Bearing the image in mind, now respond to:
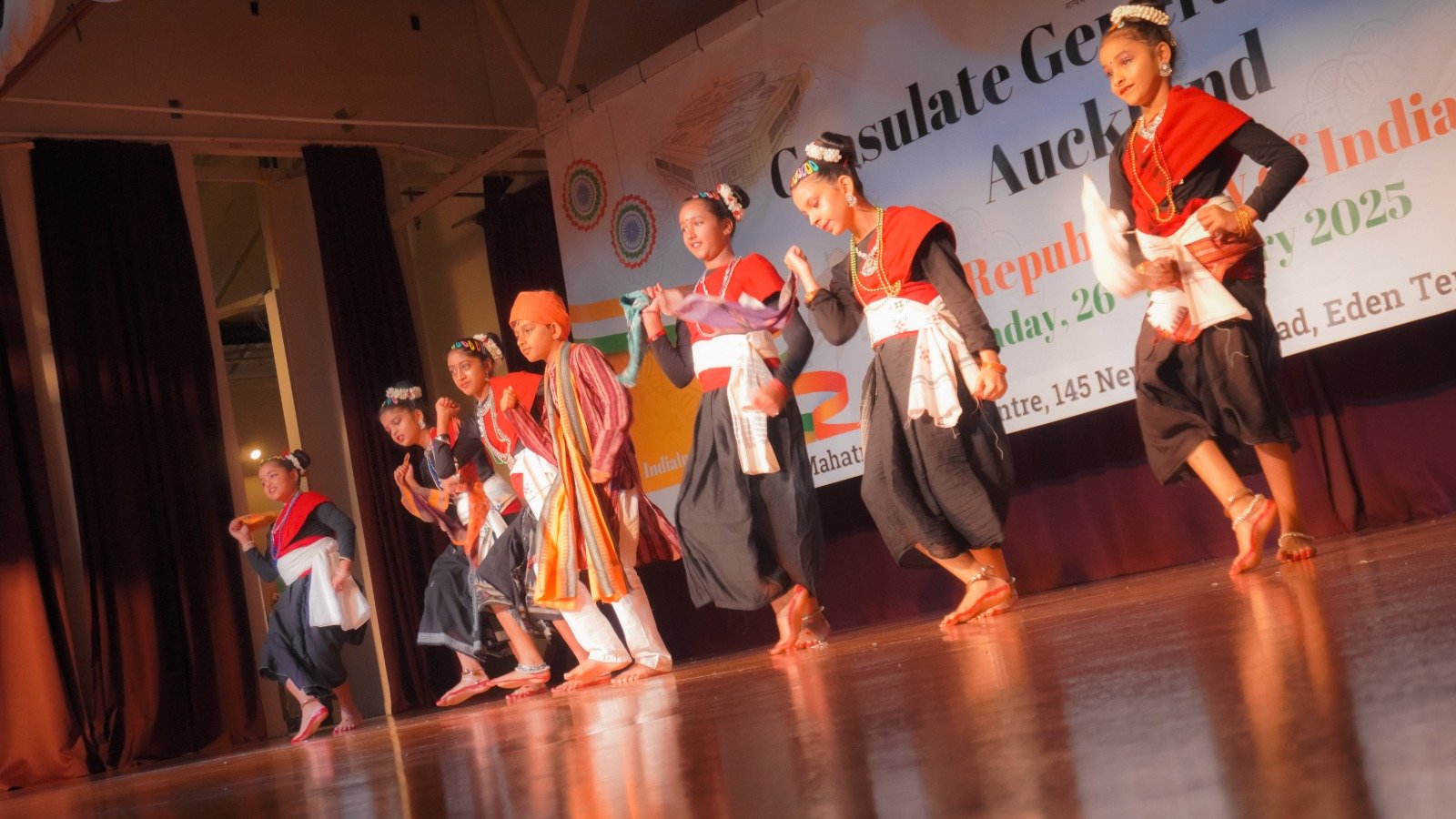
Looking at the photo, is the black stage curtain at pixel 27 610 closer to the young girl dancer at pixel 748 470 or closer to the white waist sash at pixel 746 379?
the young girl dancer at pixel 748 470

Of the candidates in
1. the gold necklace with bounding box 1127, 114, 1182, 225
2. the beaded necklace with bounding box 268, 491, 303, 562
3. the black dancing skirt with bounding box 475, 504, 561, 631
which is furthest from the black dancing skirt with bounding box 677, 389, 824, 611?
the beaded necklace with bounding box 268, 491, 303, 562

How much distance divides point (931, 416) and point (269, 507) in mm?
11706

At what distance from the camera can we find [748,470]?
11.1ft

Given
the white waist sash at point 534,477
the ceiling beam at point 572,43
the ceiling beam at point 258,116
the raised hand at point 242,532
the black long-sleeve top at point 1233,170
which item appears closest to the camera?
the black long-sleeve top at point 1233,170

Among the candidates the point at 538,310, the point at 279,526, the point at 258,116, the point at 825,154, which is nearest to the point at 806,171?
the point at 825,154

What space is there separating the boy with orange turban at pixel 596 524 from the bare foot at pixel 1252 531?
5.74 ft

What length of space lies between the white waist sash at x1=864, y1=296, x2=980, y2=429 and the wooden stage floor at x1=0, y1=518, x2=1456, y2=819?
3.40 ft

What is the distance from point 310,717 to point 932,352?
330cm

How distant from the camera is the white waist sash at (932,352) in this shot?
2.87 metres

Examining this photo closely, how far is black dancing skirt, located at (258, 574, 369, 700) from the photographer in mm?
5312

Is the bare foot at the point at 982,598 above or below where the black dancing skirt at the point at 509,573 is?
below

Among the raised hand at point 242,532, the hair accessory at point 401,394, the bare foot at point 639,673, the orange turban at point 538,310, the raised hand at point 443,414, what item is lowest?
the bare foot at point 639,673

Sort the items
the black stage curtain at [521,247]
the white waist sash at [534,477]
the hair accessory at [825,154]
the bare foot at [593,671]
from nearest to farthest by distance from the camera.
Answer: the hair accessory at [825,154] → the bare foot at [593,671] → the white waist sash at [534,477] → the black stage curtain at [521,247]

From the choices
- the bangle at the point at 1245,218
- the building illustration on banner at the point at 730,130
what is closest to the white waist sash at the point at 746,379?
the bangle at the point at 1245,218
